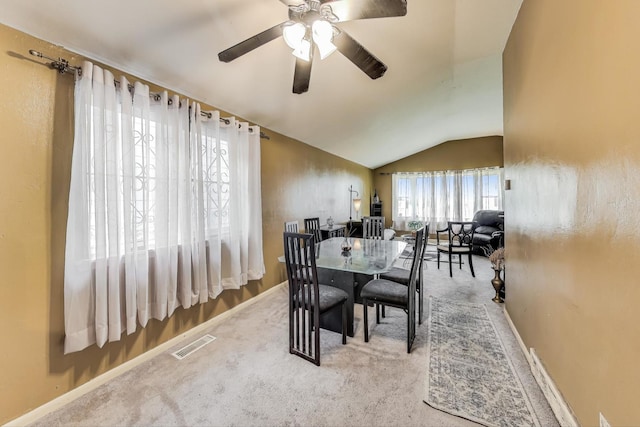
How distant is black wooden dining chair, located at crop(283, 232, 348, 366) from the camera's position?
187 centimetres

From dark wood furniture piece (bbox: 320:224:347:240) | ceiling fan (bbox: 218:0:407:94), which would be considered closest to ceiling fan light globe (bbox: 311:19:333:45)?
ceiling fan (bbox: 218:0:407:94)

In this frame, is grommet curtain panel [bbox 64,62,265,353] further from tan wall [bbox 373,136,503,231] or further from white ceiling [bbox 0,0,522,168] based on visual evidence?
tan wall [bbox 373,136,503,231]

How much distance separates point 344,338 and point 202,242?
5.17 feet

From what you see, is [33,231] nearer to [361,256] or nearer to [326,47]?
[326,47]

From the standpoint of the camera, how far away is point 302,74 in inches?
69.8

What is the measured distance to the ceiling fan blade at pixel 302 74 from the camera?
1.65m

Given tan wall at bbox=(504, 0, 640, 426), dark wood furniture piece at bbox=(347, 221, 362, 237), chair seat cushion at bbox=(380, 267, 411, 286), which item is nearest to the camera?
tan wall at bbox=(504, 0, 640, 426)

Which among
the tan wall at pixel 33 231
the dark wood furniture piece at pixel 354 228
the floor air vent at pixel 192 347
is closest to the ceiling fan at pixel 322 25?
the tan wall at pixel 33 231

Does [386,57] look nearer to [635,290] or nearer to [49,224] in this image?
[635,290]

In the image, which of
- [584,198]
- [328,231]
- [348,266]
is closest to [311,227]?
[328,231]

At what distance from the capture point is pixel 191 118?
2.27 meters

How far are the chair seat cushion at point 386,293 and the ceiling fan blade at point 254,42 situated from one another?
2007 mm

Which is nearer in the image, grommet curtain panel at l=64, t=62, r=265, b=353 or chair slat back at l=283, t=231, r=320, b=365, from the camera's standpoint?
grommet curtain panel at l=64, t=62, r=265, b=353

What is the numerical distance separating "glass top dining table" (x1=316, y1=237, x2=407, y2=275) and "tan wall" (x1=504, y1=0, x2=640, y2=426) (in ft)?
3.49
